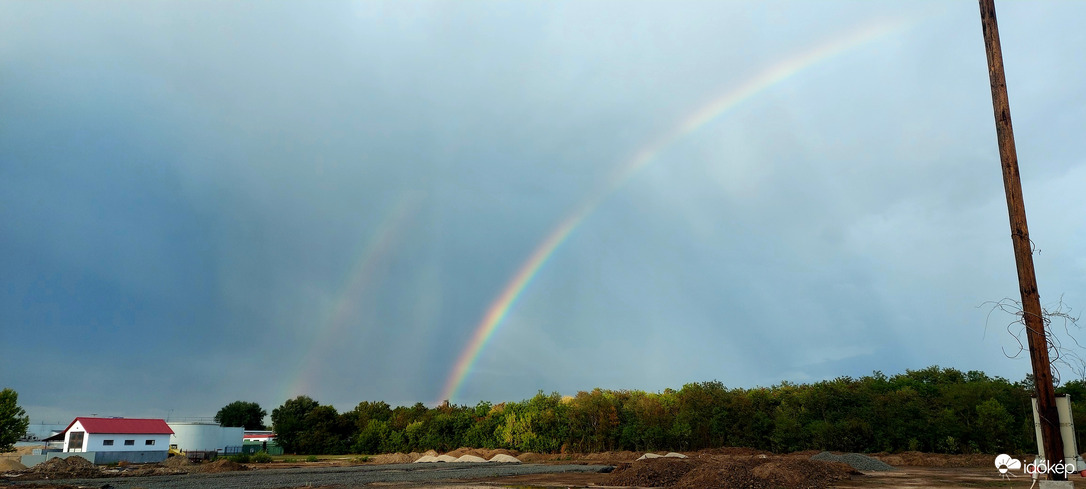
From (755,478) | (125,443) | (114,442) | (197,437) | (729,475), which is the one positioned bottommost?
(197,437)

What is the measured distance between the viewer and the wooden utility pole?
686cm

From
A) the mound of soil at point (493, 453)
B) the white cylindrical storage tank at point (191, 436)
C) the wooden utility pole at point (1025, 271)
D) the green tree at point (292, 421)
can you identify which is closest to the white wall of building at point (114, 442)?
the white cylindrical storage tank at point (191, 436)

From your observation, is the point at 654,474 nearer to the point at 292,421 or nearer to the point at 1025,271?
the point at 1025,271

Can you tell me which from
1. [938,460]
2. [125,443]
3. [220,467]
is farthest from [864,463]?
[125,443]

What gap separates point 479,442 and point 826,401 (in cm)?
3197

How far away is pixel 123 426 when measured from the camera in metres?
55.8

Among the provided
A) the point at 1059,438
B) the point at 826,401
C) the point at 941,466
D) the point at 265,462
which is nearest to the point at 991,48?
the point at 1059,438

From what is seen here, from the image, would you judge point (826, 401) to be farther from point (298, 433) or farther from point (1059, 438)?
point (298, 433)

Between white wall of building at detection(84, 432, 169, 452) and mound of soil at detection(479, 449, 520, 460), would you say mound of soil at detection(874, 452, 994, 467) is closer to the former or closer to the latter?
mound of soil at detection(479, 449, 520, 460)

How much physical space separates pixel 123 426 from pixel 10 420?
797 cm

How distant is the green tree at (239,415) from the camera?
4444 inches

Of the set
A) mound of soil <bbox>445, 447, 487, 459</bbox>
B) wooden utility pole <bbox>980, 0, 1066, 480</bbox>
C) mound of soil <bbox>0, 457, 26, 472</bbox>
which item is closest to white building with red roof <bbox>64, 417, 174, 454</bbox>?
mound of soil <bbox>0, 457, 26, 472</bbox>

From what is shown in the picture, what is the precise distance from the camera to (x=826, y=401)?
44.9m

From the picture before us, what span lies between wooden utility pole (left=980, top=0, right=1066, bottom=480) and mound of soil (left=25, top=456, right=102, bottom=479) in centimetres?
4409
